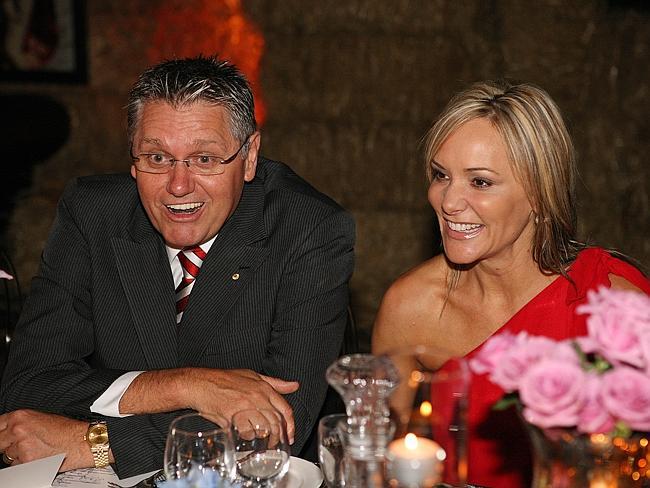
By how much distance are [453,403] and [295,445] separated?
96 cm

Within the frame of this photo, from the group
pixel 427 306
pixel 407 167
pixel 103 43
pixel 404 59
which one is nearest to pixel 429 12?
pixel 404 59

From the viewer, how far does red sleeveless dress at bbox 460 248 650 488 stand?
235 cm

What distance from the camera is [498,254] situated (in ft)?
8.36

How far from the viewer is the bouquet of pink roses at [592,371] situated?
1.21 m

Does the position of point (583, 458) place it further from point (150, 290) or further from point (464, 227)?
point (150, 290)

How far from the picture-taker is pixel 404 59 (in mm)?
5172

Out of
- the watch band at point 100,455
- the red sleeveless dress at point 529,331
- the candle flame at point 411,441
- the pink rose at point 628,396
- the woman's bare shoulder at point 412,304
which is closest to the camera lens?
the pink rose at point 628,396

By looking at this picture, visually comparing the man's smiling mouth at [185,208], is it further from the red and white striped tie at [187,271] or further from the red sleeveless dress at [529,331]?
the red sleeveless dress at [529,331]

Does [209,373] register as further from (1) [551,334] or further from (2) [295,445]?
(1) [551,334]

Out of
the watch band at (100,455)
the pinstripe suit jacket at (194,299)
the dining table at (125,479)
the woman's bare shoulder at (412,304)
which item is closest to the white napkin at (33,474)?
the dining table at (125,479)

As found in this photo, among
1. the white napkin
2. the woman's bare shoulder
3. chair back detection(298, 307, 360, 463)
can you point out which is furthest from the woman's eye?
the white napkin

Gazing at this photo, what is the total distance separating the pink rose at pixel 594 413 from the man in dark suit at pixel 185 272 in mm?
1121

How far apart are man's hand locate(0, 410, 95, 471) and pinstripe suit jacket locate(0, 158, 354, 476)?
0.20 m

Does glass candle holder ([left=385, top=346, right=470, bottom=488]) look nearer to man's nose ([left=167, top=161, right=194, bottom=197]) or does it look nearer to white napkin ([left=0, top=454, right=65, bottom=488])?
white napkin ([left=0, top=454, right=65, bottom=488])
